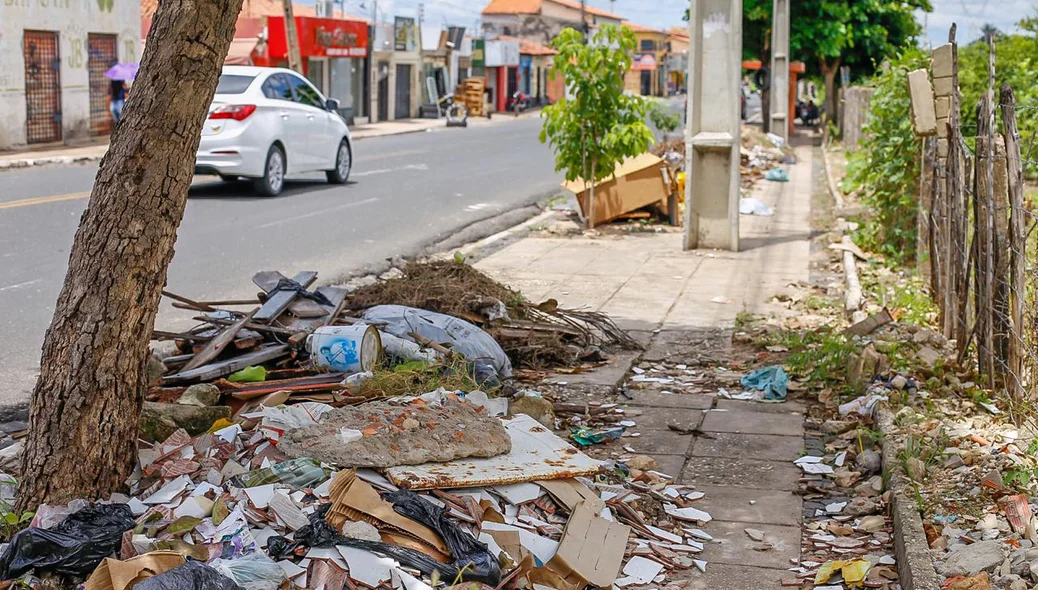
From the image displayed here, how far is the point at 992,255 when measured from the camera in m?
6.60

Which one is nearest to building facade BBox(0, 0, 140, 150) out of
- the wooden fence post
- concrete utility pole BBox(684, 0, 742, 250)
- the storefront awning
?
concrete utility pole BBox(684, 0, 742, 250)

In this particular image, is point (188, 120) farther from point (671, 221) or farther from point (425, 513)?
point (671, 221)

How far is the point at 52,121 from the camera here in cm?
2841

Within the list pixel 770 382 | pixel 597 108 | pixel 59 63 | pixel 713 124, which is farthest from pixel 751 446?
pixel 59 63

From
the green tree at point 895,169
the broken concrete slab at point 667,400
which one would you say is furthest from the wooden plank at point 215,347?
the green tree at point 895,169

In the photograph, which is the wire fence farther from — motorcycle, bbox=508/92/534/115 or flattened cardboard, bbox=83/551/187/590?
motorcycle, bbox=508/92/534/115

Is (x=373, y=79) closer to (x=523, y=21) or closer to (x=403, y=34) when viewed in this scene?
(x=403, y=34)

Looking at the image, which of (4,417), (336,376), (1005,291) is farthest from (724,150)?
(4,417)

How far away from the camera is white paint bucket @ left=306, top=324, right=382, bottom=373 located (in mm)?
6547

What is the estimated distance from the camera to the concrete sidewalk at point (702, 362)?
5.23 metres

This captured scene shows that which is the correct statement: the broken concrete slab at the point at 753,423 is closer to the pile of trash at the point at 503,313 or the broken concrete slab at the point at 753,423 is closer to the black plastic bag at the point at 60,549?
the pile of trash at the point at 503,313

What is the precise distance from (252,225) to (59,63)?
669 inches

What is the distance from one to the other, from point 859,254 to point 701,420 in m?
6.43

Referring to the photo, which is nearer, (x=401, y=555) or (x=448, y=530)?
(x=401, y=555)
